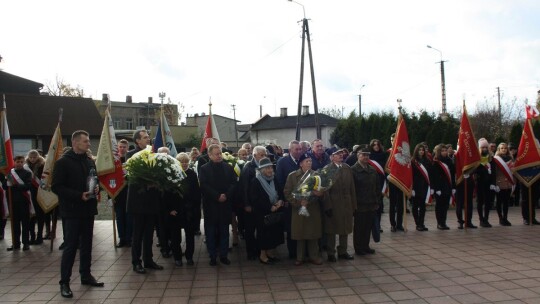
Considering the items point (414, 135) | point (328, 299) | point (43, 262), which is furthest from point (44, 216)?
point (414, 135)

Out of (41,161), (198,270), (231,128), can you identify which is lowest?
(198,270)

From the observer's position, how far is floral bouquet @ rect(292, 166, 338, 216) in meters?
6.73

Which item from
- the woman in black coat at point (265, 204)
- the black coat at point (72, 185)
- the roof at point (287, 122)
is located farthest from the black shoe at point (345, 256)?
the roof at point (287, 122)

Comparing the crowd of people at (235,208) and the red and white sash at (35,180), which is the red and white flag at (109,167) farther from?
the red and white sash at (35,180)

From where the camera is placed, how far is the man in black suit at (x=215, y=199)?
23.5 feet

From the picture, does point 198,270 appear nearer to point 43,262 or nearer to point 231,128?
point 43,262

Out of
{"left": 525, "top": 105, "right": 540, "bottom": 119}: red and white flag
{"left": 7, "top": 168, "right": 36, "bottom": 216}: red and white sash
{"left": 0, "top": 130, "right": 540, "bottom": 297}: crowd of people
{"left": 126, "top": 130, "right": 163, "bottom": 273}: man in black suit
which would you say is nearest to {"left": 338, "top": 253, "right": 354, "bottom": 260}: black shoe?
{"left": 0, "top": 130, "right": 540, "bottom": 297}: crowd of people

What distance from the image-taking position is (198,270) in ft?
22.9

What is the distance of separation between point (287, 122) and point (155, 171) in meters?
52.9

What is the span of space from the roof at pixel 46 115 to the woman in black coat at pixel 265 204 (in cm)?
2971

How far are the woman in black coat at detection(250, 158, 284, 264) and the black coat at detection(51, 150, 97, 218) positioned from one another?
2.48m

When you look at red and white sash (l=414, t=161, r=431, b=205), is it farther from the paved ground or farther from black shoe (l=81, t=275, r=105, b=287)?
black shoe (l=81, t=275, r=105, b=287)

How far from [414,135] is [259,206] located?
50.7ft

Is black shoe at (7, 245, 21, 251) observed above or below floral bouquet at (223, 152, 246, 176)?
below
